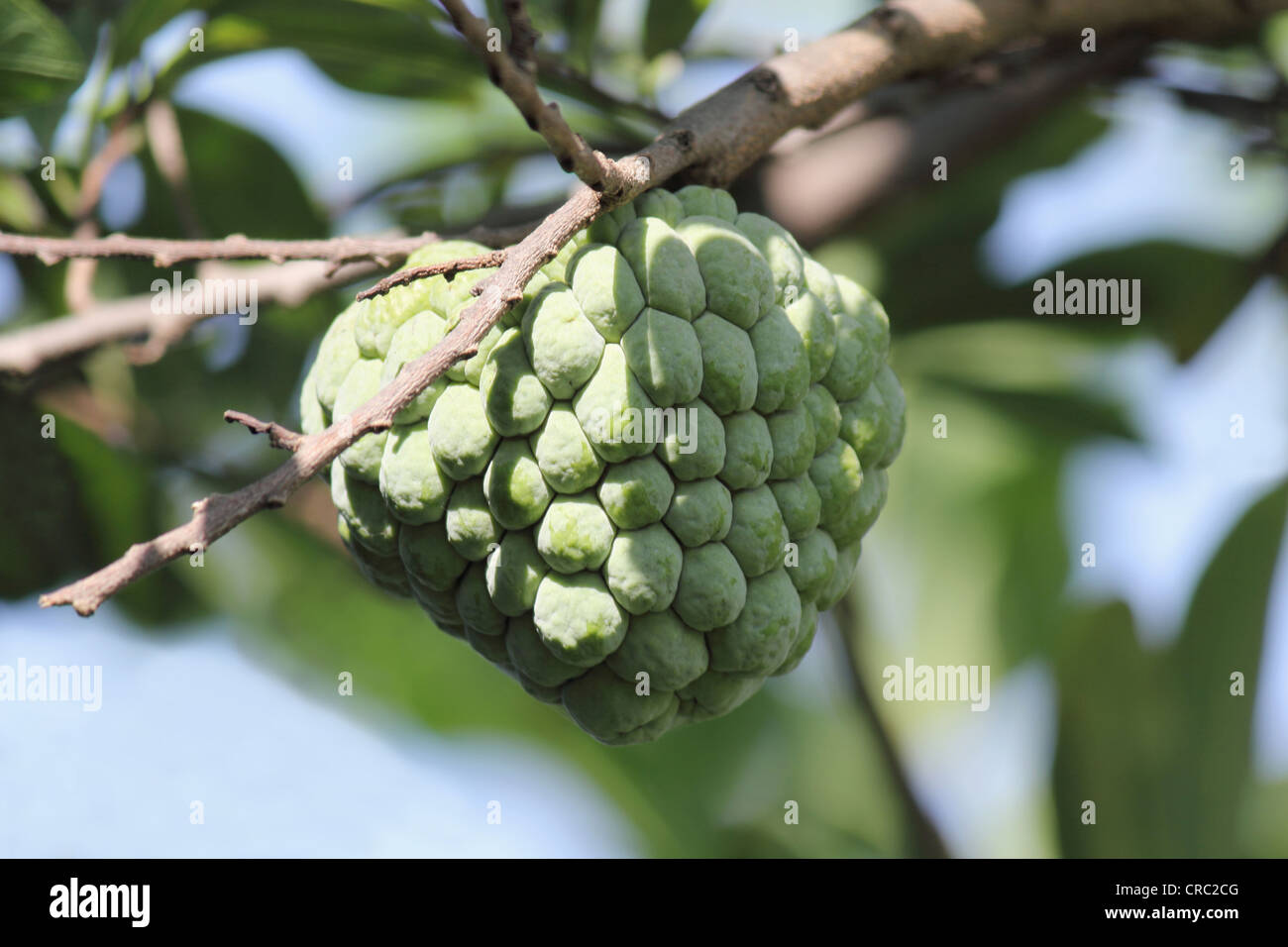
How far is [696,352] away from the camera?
1213 millimetres

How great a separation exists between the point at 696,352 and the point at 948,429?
1822 mm

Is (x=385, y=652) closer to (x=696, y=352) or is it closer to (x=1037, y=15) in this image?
(x=696, y=352)

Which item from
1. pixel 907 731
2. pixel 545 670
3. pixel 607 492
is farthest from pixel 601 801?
pixel 607 492

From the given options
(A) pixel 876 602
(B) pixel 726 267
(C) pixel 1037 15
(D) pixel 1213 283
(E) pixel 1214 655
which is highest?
(C) pixel 1037 15

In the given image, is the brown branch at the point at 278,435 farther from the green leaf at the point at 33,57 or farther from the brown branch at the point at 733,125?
the green leaf at the point at 33,57

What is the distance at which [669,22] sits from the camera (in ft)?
6.86

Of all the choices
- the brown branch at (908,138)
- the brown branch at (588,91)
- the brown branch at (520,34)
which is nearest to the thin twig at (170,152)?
the brown branch at (588,91)

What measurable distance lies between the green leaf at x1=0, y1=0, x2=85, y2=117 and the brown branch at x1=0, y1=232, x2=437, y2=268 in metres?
0.55

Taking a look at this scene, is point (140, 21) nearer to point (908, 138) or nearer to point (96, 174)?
point (96, 174)

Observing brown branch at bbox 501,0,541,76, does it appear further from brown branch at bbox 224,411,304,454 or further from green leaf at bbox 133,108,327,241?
green leaf at bbox 133,108,327,241

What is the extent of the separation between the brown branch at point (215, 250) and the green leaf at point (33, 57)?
55 centimetres

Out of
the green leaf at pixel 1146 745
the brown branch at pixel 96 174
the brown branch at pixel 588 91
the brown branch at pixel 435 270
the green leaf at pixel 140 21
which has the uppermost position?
the green leaf at pixel 140 21

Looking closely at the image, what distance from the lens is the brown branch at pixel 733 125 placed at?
88 cm

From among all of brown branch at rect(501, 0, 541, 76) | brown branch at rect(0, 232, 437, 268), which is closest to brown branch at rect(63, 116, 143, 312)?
brown branch at rect(0, 232, 437, 268)
